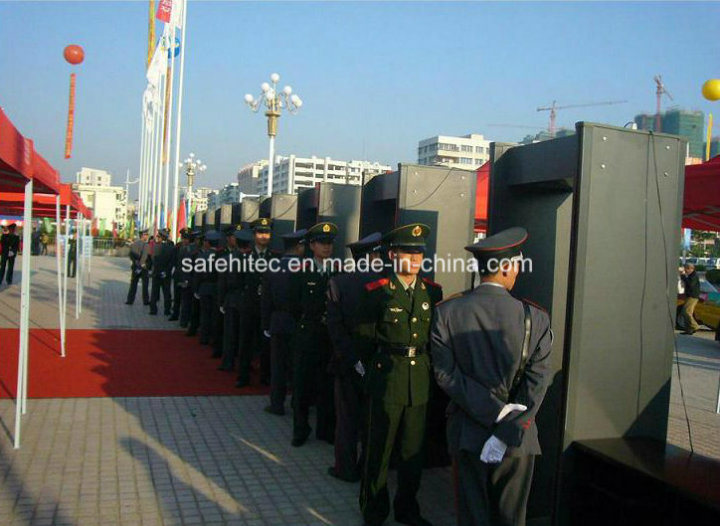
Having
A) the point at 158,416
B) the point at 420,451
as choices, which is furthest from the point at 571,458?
the point at 158,416

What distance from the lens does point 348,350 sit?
4.70 m

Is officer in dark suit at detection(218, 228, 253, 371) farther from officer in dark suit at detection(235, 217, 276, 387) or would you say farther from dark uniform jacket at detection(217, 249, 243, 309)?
officer in dark suit at detection(235, 217, 276, 387)

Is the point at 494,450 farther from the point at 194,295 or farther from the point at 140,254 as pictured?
the point at 140,254

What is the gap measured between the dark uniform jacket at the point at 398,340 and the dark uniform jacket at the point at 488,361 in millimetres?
699

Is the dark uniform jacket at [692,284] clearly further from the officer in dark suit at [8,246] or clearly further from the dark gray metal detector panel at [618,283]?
the officer in dark suit at [8,246]

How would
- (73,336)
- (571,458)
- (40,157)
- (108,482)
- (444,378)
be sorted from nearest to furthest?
1. (444,378)
2. (571,458)
3. (108,482)
4. (40,157)
5. (73,336)

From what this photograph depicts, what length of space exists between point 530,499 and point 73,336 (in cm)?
925

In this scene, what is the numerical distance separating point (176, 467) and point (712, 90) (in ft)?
27.1

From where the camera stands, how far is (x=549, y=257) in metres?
5.03

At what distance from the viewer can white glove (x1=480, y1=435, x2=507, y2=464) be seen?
3031 millimetres

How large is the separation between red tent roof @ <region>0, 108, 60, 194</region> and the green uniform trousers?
2993 millimetres

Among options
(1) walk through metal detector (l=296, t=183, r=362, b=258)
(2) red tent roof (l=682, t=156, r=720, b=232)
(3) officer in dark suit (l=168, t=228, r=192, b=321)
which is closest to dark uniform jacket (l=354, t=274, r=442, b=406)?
(2) red tent roof (l=682, t=156, r=720, b=232)

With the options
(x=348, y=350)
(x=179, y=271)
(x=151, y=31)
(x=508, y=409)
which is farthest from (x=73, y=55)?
(x=151, y=31)

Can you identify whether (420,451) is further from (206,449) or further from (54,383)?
(54,383)
